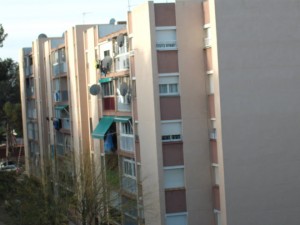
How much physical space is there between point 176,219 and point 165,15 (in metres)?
8.16

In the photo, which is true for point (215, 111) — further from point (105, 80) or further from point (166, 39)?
point (105, 80)

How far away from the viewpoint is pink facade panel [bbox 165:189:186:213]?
27.3 m

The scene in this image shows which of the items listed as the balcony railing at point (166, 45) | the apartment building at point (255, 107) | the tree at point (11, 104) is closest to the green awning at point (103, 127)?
the balcony railing at point (166, 45)

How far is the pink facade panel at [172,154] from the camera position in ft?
89.2

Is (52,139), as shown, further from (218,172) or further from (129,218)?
(218,172)

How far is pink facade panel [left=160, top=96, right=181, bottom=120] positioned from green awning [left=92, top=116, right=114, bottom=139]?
20.6 feet

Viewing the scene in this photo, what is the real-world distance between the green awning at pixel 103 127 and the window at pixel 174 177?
651cm

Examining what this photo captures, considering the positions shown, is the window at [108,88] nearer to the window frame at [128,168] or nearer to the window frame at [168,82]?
the window frame at [128,168]

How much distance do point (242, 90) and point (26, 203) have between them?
10.4 m

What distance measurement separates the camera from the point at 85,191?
2781 centimetres

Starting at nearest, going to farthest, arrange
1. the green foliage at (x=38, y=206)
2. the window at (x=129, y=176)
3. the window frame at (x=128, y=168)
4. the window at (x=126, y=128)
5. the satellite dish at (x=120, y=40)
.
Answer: the green foliage at (x=38, y=206) < the satellite dish at (x=120, y=40) < the window at (x=129, y=176) < the window frame at (x=128, y=168) < the window at (x=126, y=128)

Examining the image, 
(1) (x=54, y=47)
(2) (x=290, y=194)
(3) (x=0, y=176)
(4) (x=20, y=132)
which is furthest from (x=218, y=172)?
(4) (x=20, y=132)

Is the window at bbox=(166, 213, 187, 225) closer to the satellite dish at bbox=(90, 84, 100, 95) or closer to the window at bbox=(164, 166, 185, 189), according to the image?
the window at bbox=(164, 166, 185, 189)

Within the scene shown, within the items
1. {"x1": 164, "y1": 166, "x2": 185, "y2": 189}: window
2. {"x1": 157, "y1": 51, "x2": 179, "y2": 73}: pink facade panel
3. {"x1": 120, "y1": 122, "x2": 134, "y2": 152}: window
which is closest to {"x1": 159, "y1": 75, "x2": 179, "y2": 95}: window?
{"x1": 157, "y1": 51, "x2": 179, "y2": 73}: pink facade panel
